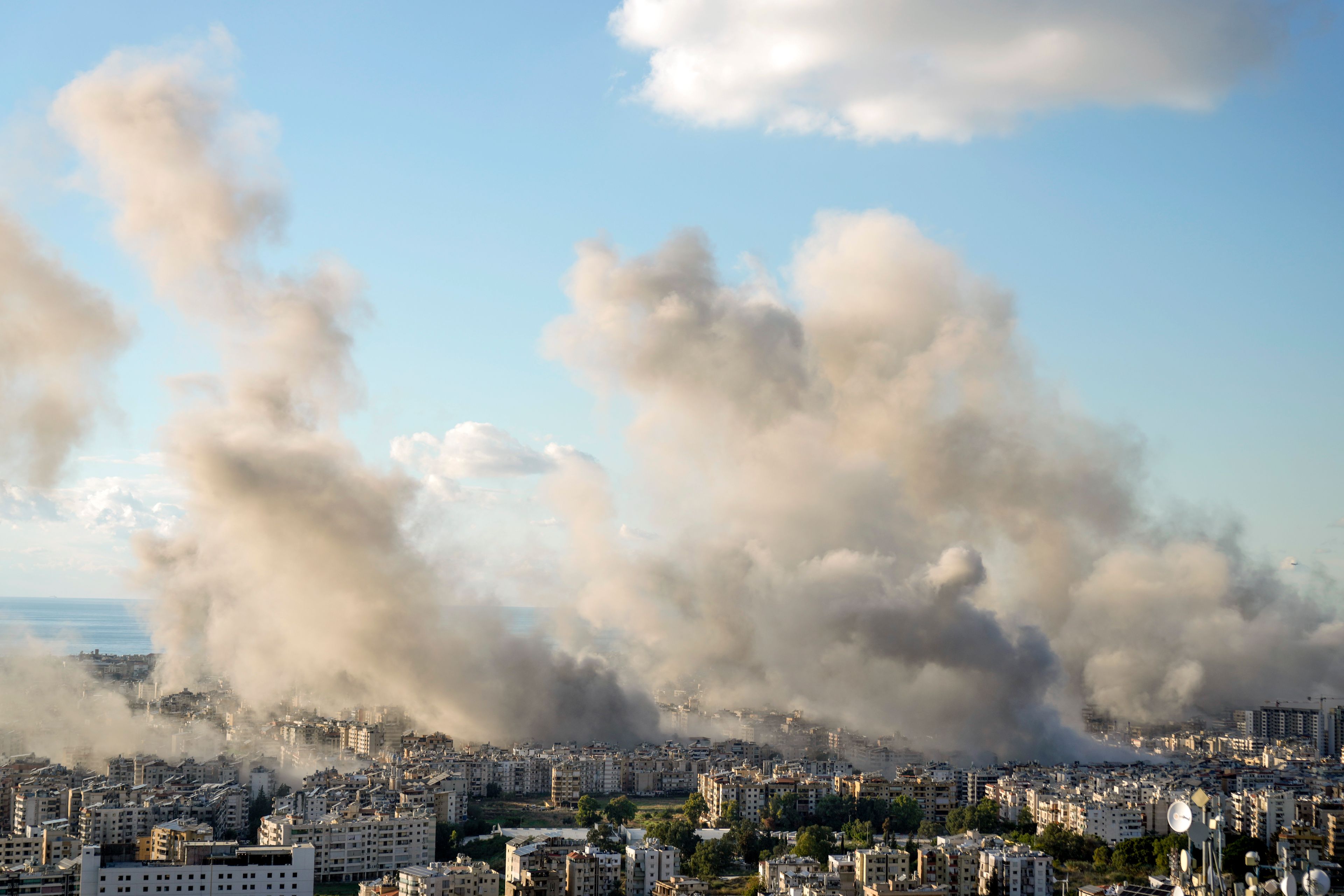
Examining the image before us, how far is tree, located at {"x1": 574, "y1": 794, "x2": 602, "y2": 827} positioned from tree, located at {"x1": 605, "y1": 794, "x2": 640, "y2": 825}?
0.63 ft

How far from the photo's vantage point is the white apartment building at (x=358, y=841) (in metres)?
21.1

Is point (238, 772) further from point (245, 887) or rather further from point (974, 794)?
point (974, 794)

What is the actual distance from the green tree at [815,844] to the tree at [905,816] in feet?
9.37

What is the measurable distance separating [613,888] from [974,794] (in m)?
11.4

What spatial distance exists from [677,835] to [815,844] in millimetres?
2514

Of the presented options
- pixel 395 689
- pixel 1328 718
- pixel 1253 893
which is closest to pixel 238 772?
pixel 395 689

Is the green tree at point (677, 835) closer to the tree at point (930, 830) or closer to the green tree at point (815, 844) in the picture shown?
the green tree at point (815, 844)

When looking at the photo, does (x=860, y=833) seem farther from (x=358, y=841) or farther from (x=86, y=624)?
(x=86, y=624)

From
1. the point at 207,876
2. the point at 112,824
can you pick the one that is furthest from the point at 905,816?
the point at 207,876

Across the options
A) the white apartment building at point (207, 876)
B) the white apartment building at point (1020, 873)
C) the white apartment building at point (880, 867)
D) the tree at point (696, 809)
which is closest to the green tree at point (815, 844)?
the white apartment building at point (880, 867)

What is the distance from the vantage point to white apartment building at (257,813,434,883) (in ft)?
69.2

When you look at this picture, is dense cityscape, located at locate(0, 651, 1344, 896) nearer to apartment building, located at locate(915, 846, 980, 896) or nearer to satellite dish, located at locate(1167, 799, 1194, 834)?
apartment building, located at locate(915, 846, 980, 896)

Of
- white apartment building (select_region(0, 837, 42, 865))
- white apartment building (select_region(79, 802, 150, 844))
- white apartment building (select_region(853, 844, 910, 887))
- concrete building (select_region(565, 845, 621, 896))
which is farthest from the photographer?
white apartment building (select_region(79, 802, 150, 844))

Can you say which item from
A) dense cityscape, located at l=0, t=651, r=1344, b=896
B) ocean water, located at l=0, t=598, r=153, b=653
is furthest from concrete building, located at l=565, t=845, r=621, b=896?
ocean water, located at l=0, t=598, r=153, b=653
